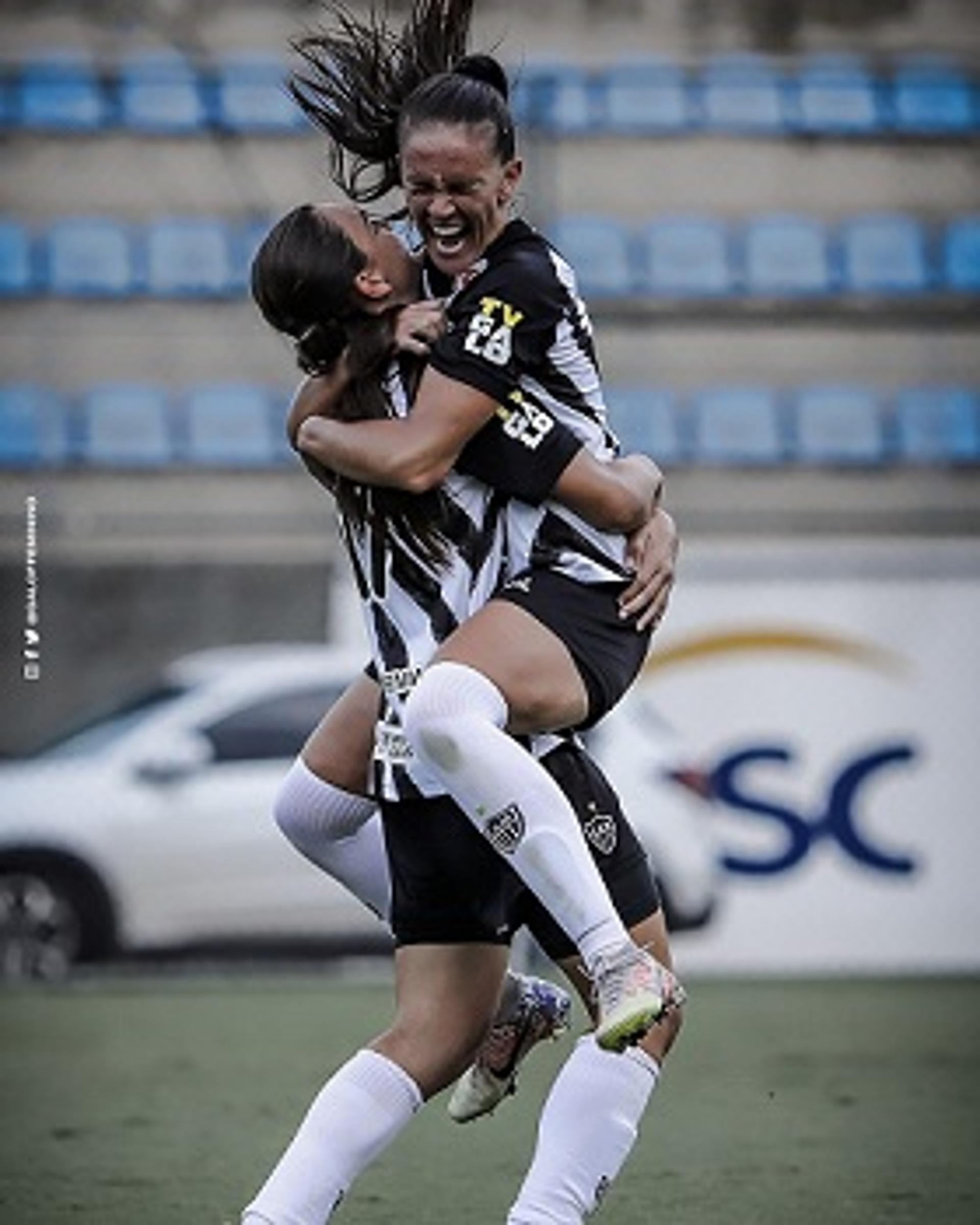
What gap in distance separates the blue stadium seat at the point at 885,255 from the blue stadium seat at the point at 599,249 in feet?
2.92

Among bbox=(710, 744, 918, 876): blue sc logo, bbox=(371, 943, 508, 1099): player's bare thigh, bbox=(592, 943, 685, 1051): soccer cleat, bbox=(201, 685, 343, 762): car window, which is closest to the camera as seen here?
bbox=(592, 943, 685, 1051): soccer cleat

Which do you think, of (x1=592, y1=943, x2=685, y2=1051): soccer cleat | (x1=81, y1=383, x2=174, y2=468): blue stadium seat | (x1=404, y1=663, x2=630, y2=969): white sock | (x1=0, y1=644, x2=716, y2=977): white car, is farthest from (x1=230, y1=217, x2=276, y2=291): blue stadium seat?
(x1=592, y1=943, x2=685, y2=1051): soccer cleat

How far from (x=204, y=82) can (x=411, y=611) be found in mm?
8435

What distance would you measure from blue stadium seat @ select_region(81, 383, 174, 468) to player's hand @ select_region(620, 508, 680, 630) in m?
7.75

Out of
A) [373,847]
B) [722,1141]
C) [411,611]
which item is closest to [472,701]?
[411,611]

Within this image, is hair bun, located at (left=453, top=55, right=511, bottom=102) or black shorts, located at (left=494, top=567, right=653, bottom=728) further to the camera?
hair bun, located at (left=453, top=55, right=511, bottom=102)

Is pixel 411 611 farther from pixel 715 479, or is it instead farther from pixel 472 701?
pixel 715 479

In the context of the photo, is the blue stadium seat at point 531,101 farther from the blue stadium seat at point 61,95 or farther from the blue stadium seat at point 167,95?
the blue stadium seat at point 61,95

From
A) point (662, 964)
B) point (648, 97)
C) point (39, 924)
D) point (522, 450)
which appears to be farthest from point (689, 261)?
point (662, 964)

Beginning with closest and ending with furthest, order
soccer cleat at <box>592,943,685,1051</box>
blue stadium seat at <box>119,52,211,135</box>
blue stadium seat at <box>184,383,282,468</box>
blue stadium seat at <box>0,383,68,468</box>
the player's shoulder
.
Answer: soccer cleat at <box>592,943,685,1051</box>, the player's shoulder, blue stadium seat at <box>0,383,68,468</box>, blue stadium seat at <box>184,383,282,468</box>, blue stadium seat at <box>119,52,211,135</box>

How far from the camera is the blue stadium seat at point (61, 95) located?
1295cm

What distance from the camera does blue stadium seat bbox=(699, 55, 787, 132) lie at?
13.1 meters

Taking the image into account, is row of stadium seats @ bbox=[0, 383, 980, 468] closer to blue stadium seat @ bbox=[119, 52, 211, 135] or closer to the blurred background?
the blurred background

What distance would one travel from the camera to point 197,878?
38.8ft
